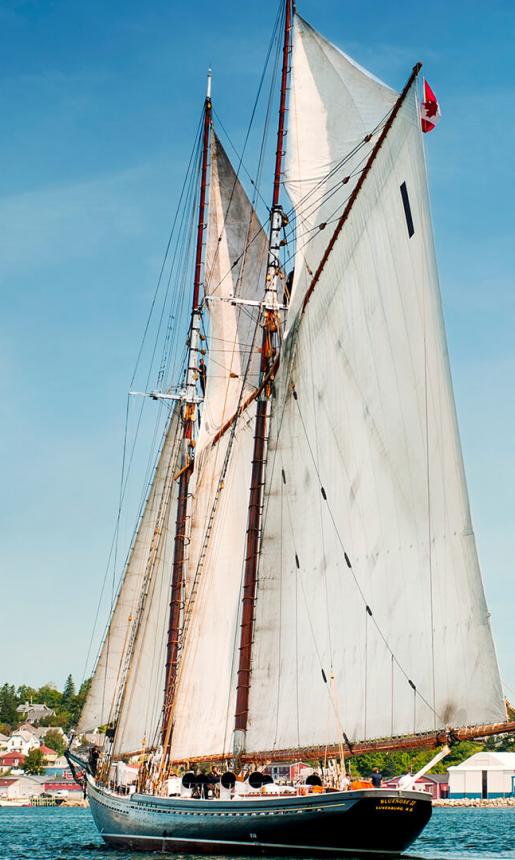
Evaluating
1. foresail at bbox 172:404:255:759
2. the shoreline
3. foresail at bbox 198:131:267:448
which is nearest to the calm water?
foresail at bbox 172:404:255:759

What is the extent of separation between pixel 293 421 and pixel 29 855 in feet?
80.1

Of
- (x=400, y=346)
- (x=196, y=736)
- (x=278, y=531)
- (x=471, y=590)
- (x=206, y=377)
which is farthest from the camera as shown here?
(x=206, y=377)

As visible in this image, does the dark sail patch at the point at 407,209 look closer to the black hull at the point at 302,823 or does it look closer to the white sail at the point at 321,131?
the white sail at the point at 321,131

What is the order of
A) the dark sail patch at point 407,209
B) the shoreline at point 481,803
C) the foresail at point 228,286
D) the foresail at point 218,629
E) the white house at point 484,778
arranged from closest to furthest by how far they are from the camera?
the dark sail patch at point 407,209 → the foresail at point 218,629 → the foresail at point 228,286 → the shoreline at point 481,803 → the white house at point 484,778

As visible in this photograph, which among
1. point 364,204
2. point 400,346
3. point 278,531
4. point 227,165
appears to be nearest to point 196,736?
point 278,531

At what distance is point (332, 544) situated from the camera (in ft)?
140

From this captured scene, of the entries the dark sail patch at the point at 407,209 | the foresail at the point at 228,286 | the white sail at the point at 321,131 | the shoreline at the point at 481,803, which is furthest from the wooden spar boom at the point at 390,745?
the shoreline at the point at 481,803

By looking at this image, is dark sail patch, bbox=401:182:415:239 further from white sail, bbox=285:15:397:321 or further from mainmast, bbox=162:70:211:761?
mainmast, bbox=162:70:211:761

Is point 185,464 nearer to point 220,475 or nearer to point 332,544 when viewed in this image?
point 220,475

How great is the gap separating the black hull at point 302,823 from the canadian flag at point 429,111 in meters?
22.3

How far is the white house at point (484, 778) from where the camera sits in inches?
6181

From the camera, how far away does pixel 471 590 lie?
3869 cm

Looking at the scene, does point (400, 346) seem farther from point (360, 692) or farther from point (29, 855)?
point (29, 855)

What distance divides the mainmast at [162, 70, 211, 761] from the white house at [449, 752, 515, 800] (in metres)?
107
